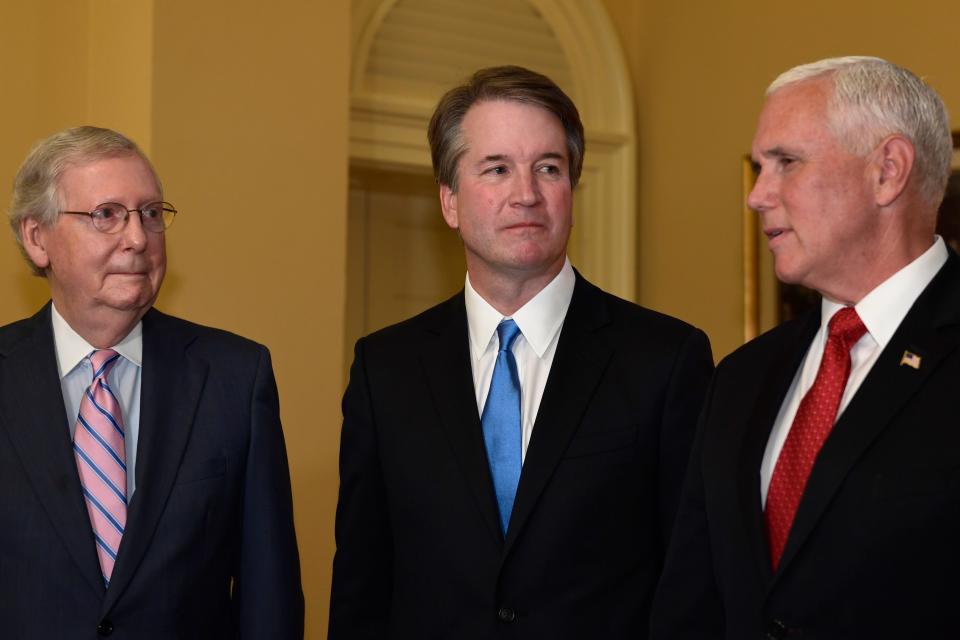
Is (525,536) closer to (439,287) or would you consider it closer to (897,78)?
(897,78)

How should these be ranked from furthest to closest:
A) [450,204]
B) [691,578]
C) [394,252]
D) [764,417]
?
1. [394,252]
2. [450,204]
3. [691,578]
4. [764,417]

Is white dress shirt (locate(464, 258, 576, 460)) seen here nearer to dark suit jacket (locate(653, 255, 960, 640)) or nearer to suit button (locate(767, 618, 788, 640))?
dark suit jacket (locate(653, 255, 960, 640))

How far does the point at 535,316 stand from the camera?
8.38 ft

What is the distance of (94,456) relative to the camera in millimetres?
2430

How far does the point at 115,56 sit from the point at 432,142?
175 centimetres

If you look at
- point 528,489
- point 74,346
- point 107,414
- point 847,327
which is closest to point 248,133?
point 74,346

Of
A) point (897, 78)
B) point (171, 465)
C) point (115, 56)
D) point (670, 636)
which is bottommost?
point (670, 636)

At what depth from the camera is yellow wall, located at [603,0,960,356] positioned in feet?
15.9

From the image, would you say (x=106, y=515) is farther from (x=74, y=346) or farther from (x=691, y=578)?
(x=691, y=578)

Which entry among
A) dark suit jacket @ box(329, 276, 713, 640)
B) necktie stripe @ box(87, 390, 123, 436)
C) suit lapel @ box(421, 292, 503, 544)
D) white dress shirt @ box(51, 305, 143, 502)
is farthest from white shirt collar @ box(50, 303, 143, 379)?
suit lapel @ box(421, 292, 503, 544)

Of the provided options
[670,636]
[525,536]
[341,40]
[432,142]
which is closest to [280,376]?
[341,40]

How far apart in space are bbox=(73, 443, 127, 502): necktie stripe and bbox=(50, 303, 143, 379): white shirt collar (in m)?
0.19

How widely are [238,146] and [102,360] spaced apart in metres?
1.63

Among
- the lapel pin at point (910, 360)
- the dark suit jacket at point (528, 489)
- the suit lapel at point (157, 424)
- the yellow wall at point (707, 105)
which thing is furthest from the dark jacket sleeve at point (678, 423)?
the yellow wall at point (707, 105)
